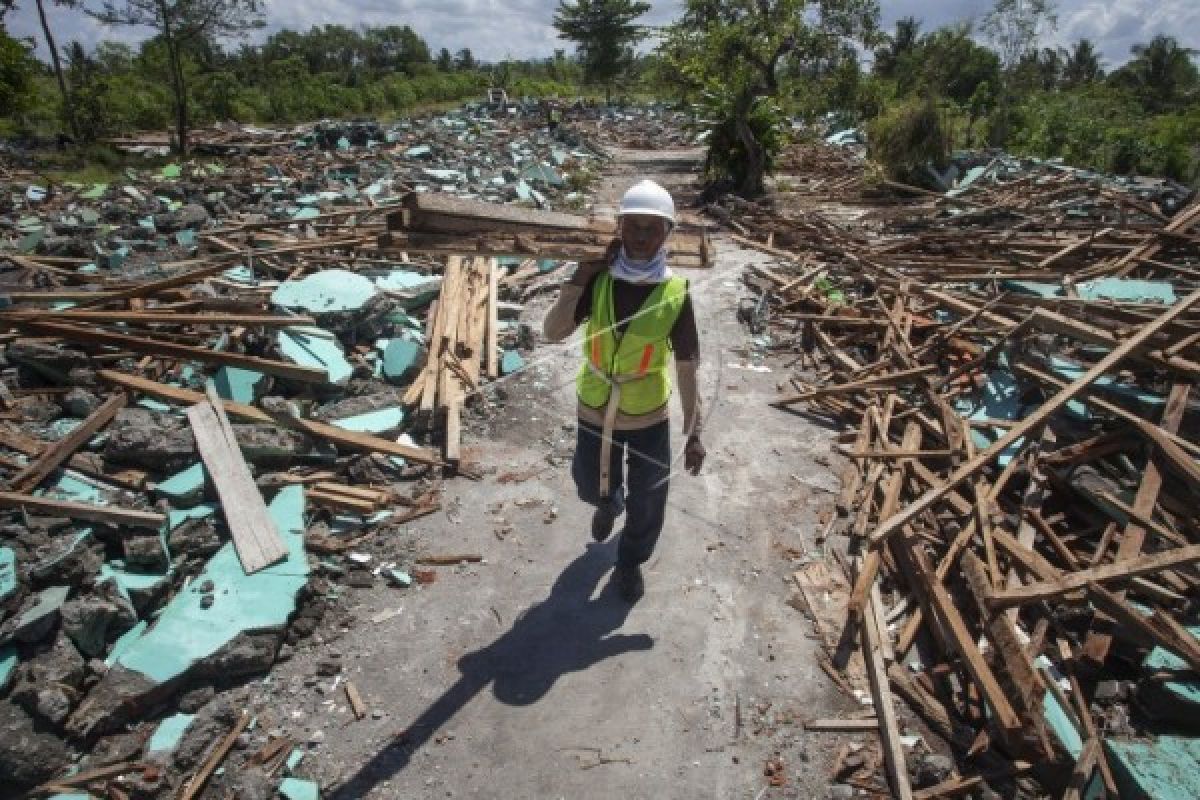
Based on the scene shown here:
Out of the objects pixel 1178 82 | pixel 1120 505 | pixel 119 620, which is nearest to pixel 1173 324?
pixel 1120 505

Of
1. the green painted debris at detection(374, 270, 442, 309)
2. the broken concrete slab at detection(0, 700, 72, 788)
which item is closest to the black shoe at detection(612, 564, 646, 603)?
the broken concrete slab at detection(0, 700, 72, 788)

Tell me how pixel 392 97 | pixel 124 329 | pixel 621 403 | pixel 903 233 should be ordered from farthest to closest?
pixel 392 97 < pixel 903 233 < pixel 124 329 < pixel 621 403

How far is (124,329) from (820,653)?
20.0 feet

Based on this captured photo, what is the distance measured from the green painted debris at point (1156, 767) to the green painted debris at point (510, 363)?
17.0 ft

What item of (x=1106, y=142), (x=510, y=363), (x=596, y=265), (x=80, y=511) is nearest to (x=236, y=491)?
(x=80, y=511)

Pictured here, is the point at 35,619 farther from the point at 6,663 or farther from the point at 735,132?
the point at 735,132

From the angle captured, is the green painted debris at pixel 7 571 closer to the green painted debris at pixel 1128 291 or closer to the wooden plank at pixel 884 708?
the wooden plank at pixel 884 708

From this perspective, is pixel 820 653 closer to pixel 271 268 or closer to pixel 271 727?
pixel 271 727

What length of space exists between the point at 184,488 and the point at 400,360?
2305mm

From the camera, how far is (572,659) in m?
3.35

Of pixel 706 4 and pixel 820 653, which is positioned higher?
pixel 706 4

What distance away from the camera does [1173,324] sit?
4734mm

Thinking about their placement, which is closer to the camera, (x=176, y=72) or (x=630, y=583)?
(x=630, y=583)

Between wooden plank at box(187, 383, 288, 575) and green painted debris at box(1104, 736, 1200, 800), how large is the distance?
14.3 feet
